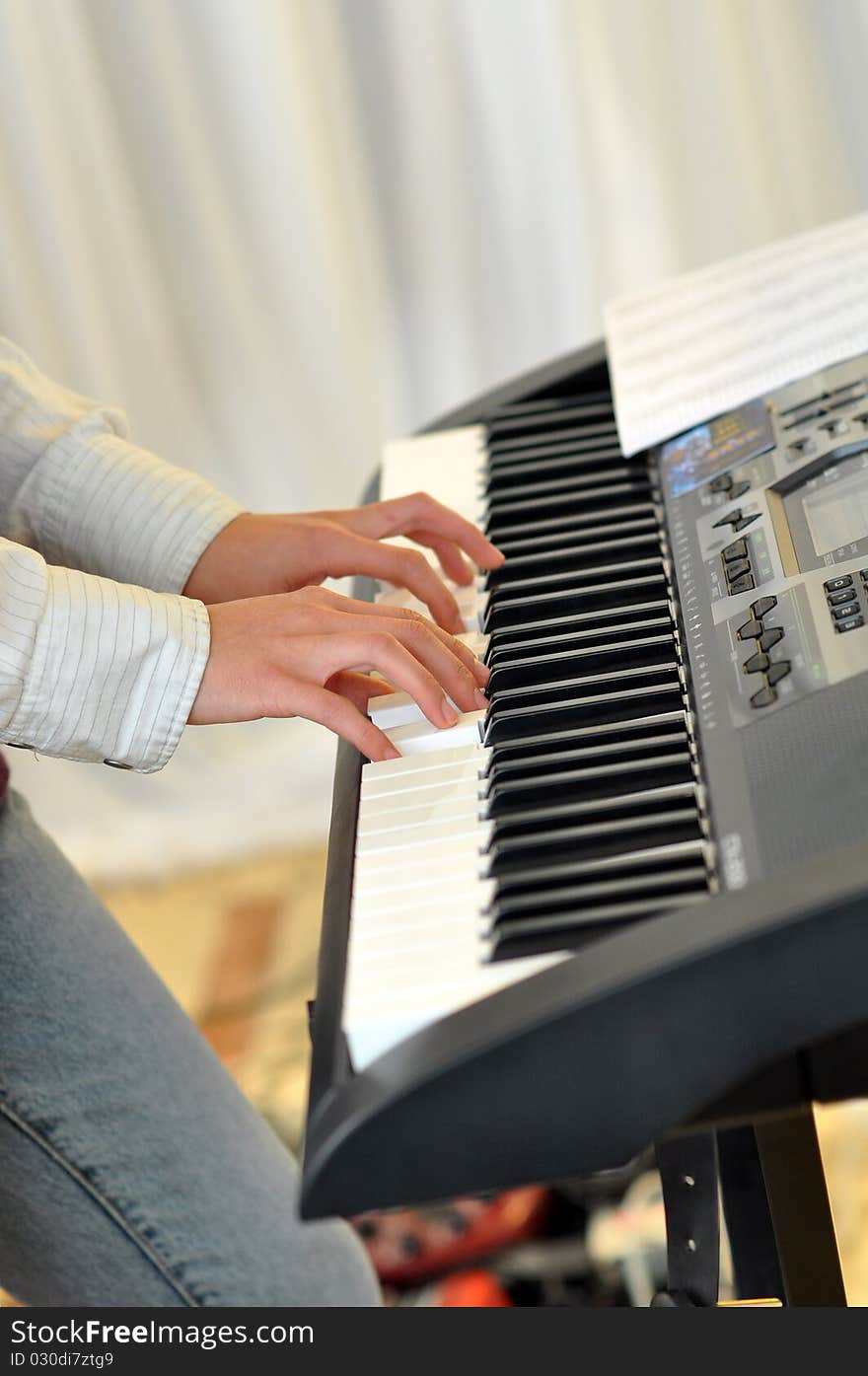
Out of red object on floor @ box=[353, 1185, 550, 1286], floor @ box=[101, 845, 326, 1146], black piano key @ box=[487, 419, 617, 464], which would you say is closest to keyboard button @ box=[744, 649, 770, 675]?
black piano key @ box=[487, 419, 617, 464]

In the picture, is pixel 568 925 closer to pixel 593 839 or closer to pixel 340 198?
pixel 593 839

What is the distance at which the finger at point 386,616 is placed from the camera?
788mm

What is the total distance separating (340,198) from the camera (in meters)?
1.91

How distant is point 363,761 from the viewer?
0.80 m

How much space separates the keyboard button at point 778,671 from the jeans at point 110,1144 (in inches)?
23.2

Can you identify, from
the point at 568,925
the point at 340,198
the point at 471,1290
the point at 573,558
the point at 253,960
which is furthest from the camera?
the point at 253,960

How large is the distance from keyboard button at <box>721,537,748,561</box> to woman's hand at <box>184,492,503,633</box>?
6.8 inches

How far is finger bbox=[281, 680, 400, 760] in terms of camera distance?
768 mm

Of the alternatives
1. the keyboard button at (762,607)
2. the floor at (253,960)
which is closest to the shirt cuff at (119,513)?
the keyboard button at (762,607)

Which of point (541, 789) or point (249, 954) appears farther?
point (249, 954)

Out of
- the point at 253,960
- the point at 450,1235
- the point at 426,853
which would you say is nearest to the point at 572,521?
the point at 426,853

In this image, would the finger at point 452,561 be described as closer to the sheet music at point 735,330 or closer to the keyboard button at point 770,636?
the sheet music at point 735,330

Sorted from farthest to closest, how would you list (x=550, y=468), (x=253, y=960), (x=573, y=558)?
1. (x=253, y=960)
2. (x=550, y=468)
3. (x=573, y=558)

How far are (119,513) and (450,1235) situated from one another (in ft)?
2.79
